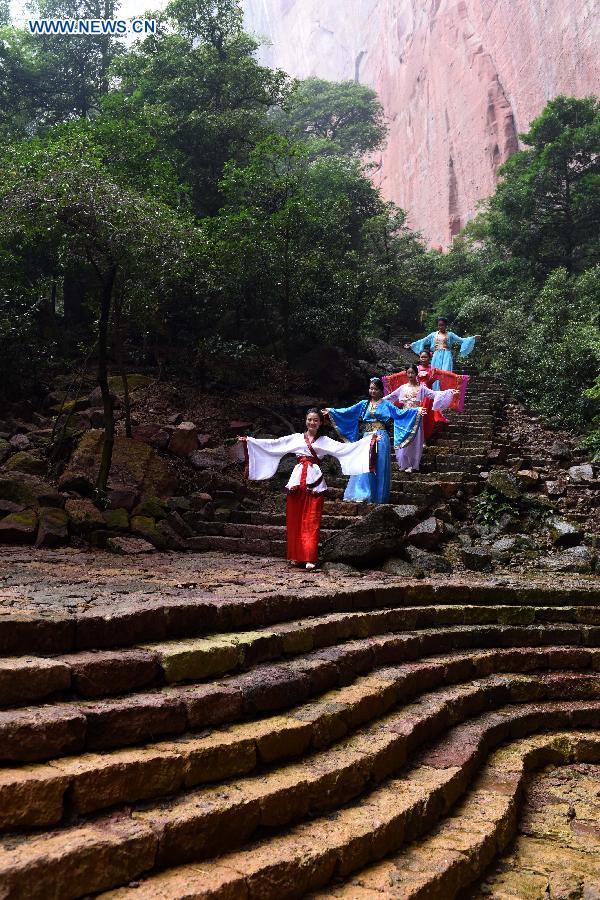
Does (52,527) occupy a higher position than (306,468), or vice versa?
(306,468)

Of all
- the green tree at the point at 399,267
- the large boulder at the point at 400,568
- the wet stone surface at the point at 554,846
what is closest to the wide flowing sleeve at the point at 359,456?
the large boulder at the point at 400,568

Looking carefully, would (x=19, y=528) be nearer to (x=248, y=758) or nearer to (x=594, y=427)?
(x=248, y=758)

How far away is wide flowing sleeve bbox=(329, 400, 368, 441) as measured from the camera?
9.33 metres

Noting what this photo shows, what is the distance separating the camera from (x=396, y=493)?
9.77 meters

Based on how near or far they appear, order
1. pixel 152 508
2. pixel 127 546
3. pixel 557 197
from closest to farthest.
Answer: pixel 127 546, pixel 152 508, pixel 557 197

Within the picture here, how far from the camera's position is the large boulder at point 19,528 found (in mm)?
7617

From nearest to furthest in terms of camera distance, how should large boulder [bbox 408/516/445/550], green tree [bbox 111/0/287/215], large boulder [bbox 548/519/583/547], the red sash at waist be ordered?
1. the red sash at waist
2. large boulder [bbox 408/516/445/550]
3. large boulder [bbox 548/519/583/547]
4. green tree [bbox 111/0/287/215]

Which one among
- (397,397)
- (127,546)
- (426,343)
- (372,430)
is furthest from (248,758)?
(426,343)

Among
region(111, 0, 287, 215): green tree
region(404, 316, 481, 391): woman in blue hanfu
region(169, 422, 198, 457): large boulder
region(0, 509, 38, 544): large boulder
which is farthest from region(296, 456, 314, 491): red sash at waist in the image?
region(111, 0, 287, 215): green tree

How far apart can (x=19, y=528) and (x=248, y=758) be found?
220 inches

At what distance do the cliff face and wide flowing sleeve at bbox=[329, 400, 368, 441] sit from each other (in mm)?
24398

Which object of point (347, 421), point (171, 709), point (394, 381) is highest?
point (394, 381)

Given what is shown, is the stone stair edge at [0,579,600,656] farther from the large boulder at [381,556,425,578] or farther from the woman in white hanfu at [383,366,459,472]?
the woman in white hanfu at [383,366,459,472]

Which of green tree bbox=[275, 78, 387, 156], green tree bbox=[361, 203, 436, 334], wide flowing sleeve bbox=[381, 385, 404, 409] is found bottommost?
wide flowing sleeve bbox=[381, 385, 404, 409]
